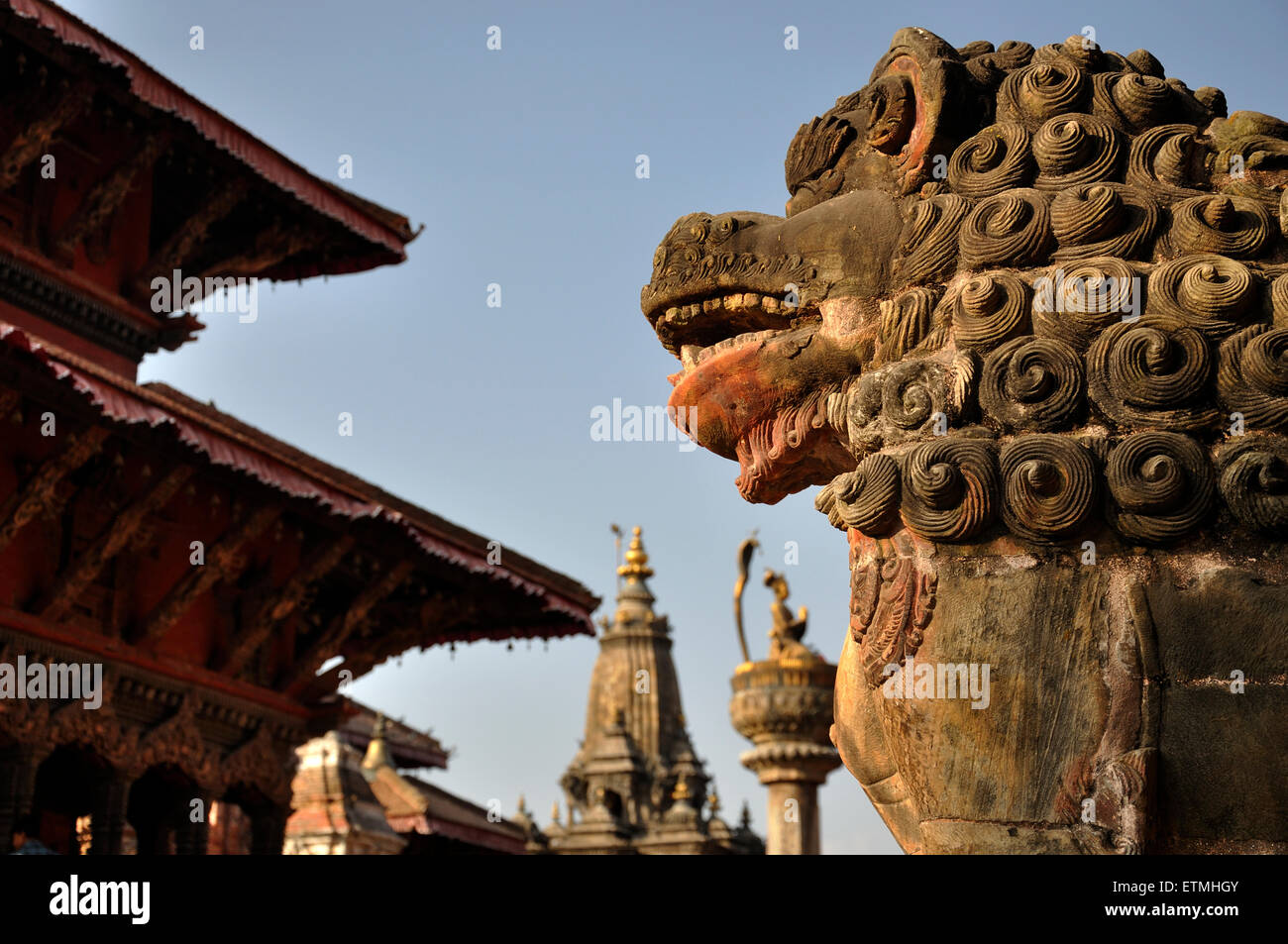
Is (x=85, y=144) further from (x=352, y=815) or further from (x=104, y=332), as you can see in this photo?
(x=352, y=815)

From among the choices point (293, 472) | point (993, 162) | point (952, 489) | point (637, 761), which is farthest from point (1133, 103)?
point (637, 761)

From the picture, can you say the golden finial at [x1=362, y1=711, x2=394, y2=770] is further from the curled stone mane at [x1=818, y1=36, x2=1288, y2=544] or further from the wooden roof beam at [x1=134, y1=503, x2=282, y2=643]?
the curled stone mane at [x1=818, y1=36, x2=1288, y2=544]

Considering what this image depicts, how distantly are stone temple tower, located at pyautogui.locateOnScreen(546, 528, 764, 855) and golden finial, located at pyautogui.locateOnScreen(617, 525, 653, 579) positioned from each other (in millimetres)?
22

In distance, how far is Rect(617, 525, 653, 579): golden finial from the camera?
35.3 meters

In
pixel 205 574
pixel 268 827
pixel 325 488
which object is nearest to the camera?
pixel 325 488

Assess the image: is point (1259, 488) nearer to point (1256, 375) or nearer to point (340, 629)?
point (1256, 375)

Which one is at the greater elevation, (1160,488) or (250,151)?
(250,151)

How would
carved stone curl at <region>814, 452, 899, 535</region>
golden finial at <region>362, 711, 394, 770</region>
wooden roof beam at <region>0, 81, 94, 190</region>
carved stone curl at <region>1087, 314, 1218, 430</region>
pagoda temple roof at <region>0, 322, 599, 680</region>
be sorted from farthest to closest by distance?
1. golden finial at <region>362, 711, 394, 770</region>
2. wooden roof beam at <region>0, 81, 94, 190</region>
3. pagoda temple roof at <region>0, 322, 599, 680</region>
4. carved stone curl at <region>814, 452, 899, 535</region>
5. carved stone curl at <region>1087, 314, 1218, 430</region>

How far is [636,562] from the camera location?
35.3 m

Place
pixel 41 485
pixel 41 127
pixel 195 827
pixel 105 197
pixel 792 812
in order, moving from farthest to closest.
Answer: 1. pixel 792 812
2. pixel 105 197
3. pixel 195 827
4. pixel 41 127
5. pixel 41 485

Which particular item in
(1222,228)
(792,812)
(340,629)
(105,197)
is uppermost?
(105,197)

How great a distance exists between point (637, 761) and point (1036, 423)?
3014cm

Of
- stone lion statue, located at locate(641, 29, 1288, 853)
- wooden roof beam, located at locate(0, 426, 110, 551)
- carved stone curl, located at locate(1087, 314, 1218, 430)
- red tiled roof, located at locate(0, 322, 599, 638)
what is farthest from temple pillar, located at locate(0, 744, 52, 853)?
carved stone curl, located at locate(1087, 314, 1218, 430)
